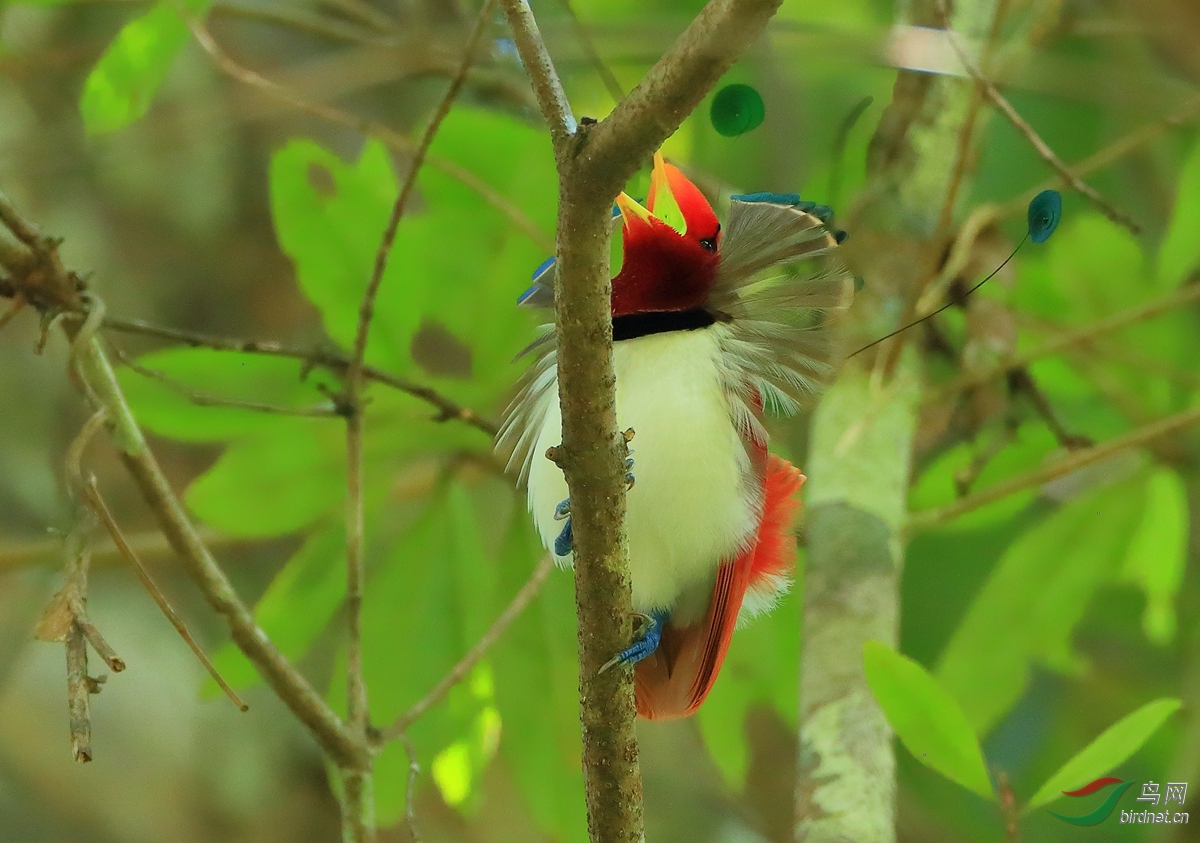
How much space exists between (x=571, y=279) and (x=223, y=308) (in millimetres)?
2123

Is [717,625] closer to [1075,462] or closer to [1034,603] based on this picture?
[1075,462]

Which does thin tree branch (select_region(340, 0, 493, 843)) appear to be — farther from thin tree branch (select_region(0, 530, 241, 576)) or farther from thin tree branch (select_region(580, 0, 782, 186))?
thin tree branch (select_region(580, 0, 782, 186))

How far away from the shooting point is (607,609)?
49.4 inches

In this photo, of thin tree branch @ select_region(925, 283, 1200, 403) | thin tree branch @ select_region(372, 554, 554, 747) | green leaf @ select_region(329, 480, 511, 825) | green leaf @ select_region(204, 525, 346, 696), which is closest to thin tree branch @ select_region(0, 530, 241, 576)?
green leaf @ select_region(204, 525, 346, 696)

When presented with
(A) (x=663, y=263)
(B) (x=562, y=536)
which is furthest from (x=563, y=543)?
(A) (x=663, y=263)

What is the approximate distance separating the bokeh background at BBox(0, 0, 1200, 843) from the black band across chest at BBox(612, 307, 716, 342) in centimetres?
22

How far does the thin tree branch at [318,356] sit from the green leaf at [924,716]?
766mm

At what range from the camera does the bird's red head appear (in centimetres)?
154

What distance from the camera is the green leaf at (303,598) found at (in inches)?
81.1

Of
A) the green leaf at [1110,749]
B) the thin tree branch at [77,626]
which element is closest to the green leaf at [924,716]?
the green leaf at [1110,749]

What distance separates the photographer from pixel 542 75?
1.01 m

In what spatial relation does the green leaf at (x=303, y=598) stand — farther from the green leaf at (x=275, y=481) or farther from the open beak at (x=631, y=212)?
the open beak at (x=631, y=212)

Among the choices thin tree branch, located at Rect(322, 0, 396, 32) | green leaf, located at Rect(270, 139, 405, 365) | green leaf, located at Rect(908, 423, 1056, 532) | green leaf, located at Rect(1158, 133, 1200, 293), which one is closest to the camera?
green leaf, located at Rect(270, 139, 405, 365)

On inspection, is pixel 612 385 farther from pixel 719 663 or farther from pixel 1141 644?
pixel 1141 644
